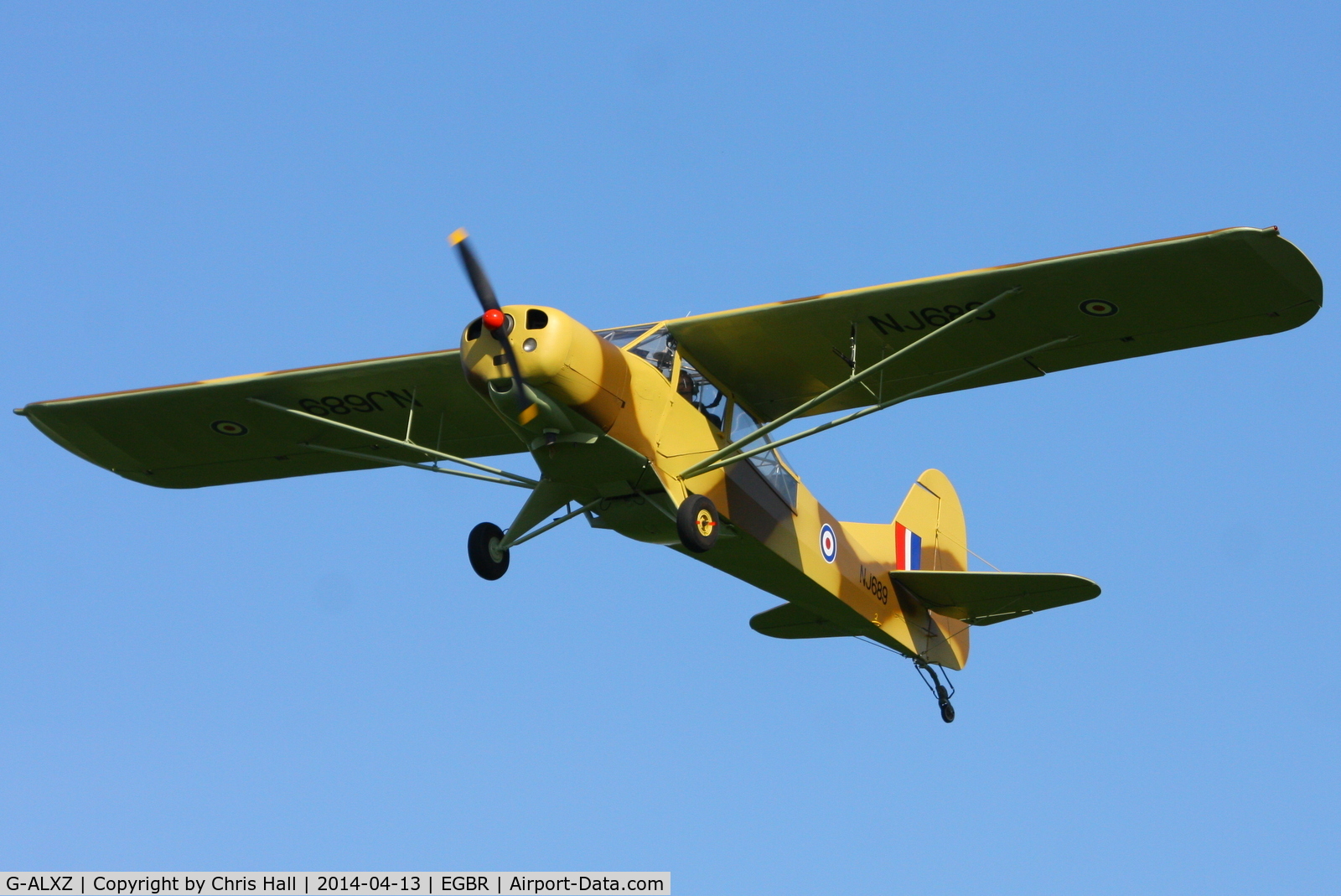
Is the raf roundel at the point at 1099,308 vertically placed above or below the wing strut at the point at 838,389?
above

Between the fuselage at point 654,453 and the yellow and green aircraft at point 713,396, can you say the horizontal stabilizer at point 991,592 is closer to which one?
the yellow and green aircraft at point 713,396

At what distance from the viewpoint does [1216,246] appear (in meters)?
12.4

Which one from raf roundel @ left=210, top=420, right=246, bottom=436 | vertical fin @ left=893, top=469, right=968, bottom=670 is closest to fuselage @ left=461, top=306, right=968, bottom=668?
vertical fin @ left=893, top=469, right=968, bottom=670

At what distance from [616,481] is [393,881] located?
3.85 meters

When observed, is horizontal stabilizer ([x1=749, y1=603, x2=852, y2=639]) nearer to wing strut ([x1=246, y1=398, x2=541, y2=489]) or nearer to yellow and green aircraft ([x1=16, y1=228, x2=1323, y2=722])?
yellow and green aircraft ([x1=16, y1=228, x2=1323, y2=722])

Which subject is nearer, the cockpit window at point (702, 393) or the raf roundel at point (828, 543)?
the cockpit window at point (702, 393)

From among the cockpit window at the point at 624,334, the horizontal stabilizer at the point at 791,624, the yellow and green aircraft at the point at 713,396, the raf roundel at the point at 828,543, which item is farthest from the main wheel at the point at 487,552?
the horizontal stabilizer at the point at 791,624

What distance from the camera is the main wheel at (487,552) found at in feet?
43.3

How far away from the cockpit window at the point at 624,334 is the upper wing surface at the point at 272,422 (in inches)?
61.4

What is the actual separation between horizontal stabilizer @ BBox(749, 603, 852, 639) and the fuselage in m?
0.72

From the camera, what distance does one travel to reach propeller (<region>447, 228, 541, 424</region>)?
1160cm

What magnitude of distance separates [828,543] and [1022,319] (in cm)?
319

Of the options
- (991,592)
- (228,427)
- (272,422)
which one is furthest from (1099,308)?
(228,427)

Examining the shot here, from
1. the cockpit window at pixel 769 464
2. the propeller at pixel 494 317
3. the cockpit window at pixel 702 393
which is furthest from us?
the cockpit window at pixel 769 464
